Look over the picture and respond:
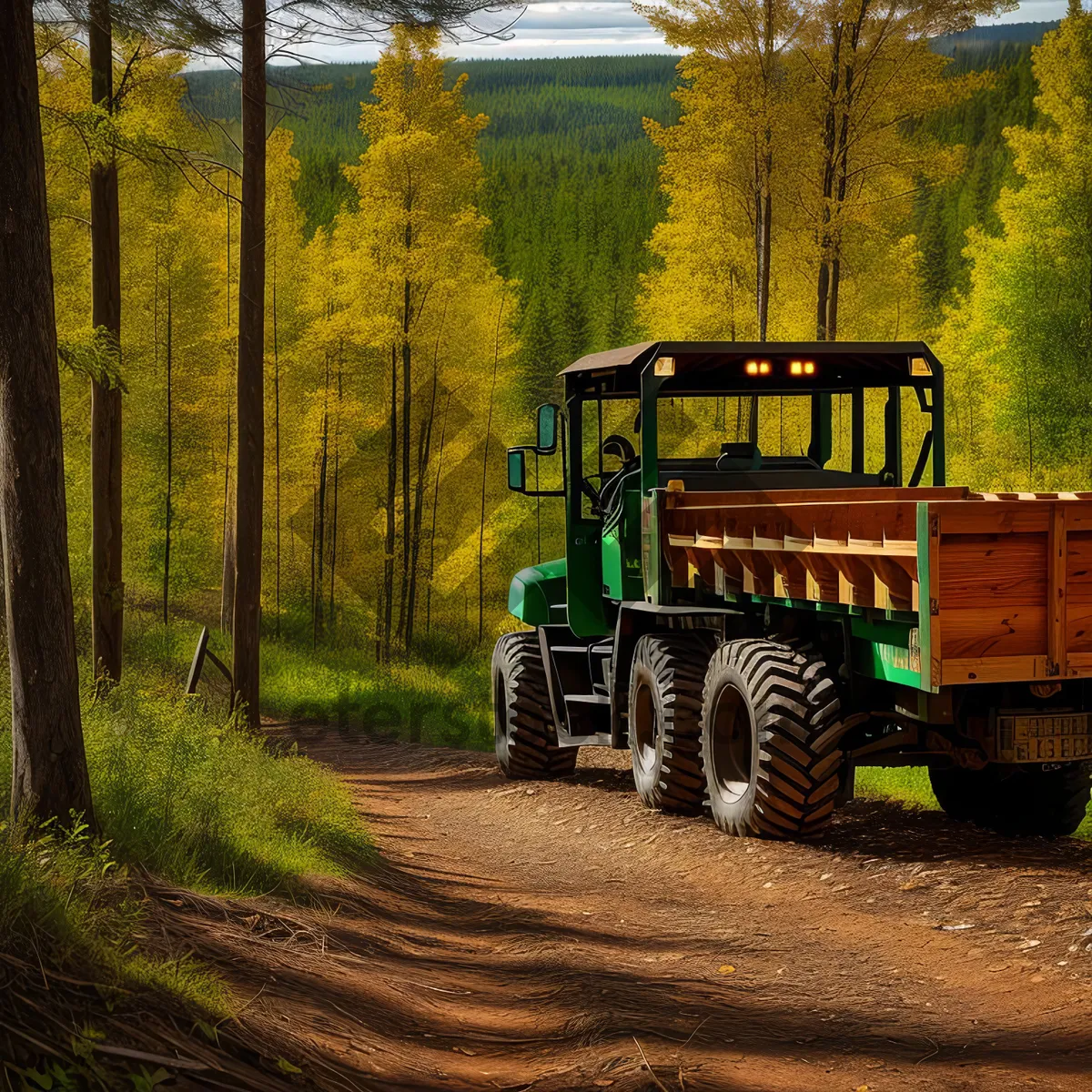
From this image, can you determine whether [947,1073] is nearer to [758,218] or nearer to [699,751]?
[699,751]

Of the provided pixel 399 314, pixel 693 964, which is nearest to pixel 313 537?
pixel 399 314

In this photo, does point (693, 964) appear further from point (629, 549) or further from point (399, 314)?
point (399, 314)

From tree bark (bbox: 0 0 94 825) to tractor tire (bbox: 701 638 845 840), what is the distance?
3914 millimetres

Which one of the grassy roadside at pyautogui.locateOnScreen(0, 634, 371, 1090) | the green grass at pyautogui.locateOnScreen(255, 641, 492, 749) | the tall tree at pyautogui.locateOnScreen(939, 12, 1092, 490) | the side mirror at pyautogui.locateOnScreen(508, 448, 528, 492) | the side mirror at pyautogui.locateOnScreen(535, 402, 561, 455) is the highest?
the tall tree at pyautogui.locateOnScreen(939, 12, 1092, 490)

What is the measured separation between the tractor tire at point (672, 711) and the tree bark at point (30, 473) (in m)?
4.55

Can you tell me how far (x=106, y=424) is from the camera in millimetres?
14727

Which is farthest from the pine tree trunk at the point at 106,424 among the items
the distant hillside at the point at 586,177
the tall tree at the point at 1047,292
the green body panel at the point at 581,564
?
the distant hillside at the point at 586,177

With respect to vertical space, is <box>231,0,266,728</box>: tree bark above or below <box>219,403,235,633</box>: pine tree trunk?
above

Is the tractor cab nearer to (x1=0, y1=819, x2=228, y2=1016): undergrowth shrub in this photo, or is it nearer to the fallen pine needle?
the fallen pine needle

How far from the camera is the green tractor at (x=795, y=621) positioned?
6391mm

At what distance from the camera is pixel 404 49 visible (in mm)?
23188

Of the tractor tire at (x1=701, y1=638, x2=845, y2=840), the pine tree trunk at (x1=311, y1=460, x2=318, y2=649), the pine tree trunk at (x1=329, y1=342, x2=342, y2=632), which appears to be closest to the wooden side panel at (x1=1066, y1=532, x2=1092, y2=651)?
the tractor tire at (x1=701, y1=638, x2=845, y2=840)

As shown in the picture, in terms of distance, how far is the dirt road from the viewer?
13.6 ft

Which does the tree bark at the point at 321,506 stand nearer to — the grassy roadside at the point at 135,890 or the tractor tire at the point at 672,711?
the tractor tire at the point at 672,711
